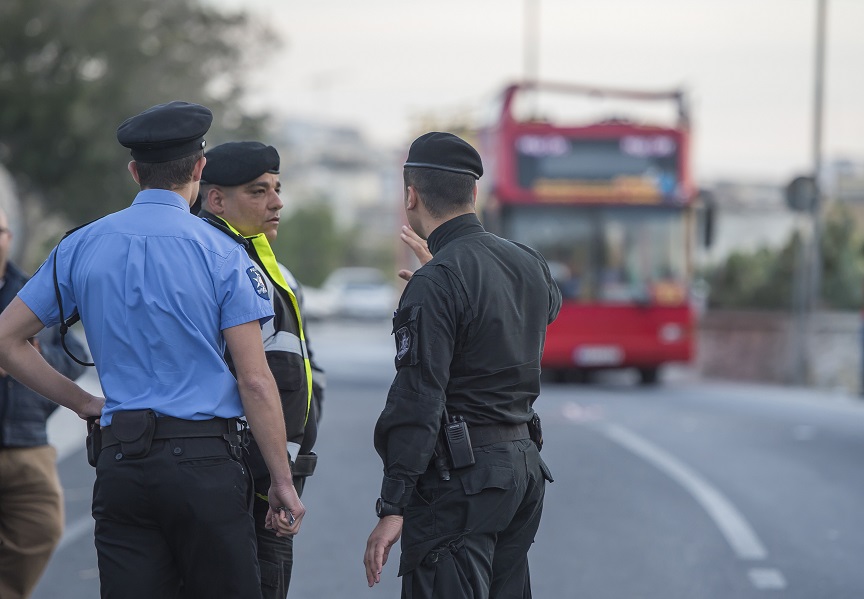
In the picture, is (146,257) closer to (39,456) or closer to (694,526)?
(39,456)

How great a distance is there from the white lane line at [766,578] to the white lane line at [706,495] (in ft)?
1.03

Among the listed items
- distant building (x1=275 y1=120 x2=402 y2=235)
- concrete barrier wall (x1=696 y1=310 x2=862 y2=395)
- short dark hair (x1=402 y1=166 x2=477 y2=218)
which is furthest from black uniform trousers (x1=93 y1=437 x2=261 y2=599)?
distant building (x1=275 y1=120 x2=402 y2=235)

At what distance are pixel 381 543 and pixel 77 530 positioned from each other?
5.19m

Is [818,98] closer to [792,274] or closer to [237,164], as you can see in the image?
[792,274]

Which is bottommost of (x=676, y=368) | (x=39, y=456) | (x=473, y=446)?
(x=676, y=368)

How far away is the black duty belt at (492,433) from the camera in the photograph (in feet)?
12.7

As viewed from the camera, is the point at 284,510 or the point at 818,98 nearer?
the point at 284,510

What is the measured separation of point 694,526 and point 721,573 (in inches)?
51.7

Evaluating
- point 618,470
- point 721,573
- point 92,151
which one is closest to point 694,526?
point 721,573

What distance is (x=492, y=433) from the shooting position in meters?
3.91

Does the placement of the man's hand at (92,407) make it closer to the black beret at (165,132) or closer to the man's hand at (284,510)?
the man's hand at (284,510)

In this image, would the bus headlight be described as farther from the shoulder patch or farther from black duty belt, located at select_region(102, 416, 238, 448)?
black duty belt, located at select_region(102, 416, 238, 448)

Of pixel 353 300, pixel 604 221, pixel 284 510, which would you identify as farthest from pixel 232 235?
pixel 353 300

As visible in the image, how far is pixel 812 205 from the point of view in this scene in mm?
22859
